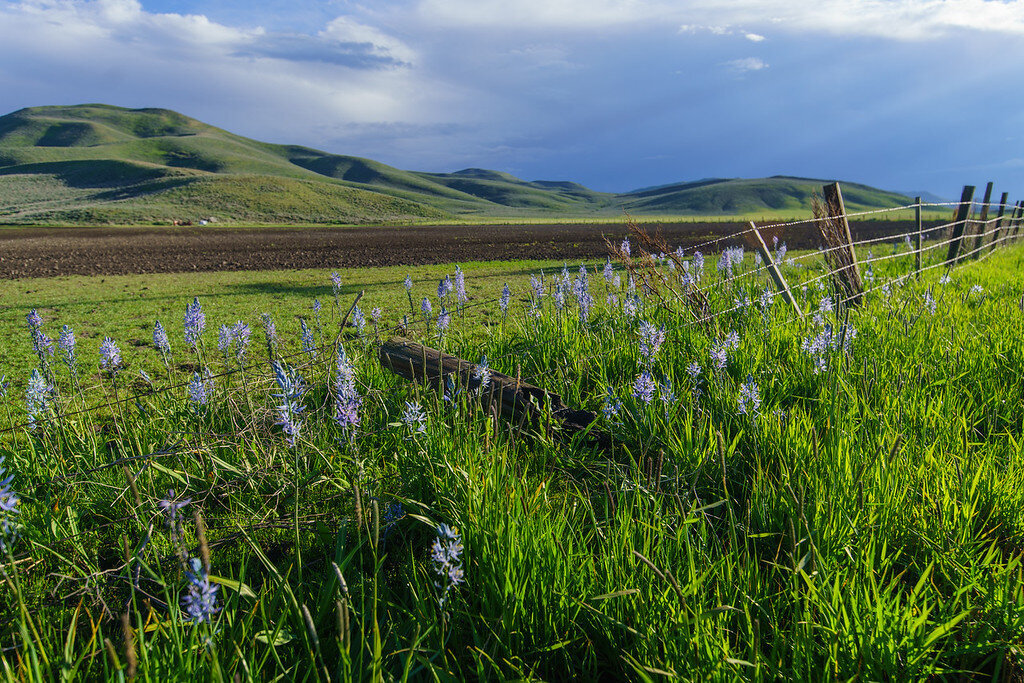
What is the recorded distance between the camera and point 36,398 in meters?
3.45

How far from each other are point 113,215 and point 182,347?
234 feet

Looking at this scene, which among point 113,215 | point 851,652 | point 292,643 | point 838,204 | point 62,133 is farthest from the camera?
point 62,133

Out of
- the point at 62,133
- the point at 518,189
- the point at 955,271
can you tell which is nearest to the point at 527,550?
the point at 955,271

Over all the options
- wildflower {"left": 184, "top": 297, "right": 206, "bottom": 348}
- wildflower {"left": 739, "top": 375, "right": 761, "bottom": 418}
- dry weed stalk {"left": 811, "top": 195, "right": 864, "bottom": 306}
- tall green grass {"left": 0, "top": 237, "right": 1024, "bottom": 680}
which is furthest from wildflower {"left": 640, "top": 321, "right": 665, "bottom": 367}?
dry weed stalk {"left": 811, "top": 195, "right": 864, "bottom": 306}

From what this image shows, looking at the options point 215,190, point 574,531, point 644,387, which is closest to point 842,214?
point 644,387

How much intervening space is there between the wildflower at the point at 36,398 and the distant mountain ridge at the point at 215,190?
5612 cm

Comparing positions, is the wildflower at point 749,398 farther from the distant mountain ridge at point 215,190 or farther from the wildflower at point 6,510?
the distant mountain ridge at point 215,190

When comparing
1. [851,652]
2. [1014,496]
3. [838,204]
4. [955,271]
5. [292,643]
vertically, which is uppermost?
[838,204]

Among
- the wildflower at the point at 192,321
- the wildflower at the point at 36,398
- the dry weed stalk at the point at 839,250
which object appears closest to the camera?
the wildflower at the point at 36,398

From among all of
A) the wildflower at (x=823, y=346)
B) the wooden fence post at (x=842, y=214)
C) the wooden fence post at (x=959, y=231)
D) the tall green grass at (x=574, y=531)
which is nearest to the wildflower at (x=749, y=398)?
the tall green grass at (x=574, y=531)

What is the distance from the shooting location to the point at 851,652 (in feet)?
5.74

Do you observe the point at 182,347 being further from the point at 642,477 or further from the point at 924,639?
the point at 924,639

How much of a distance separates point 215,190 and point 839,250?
3909 inches

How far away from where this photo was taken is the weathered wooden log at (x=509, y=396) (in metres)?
3.53
